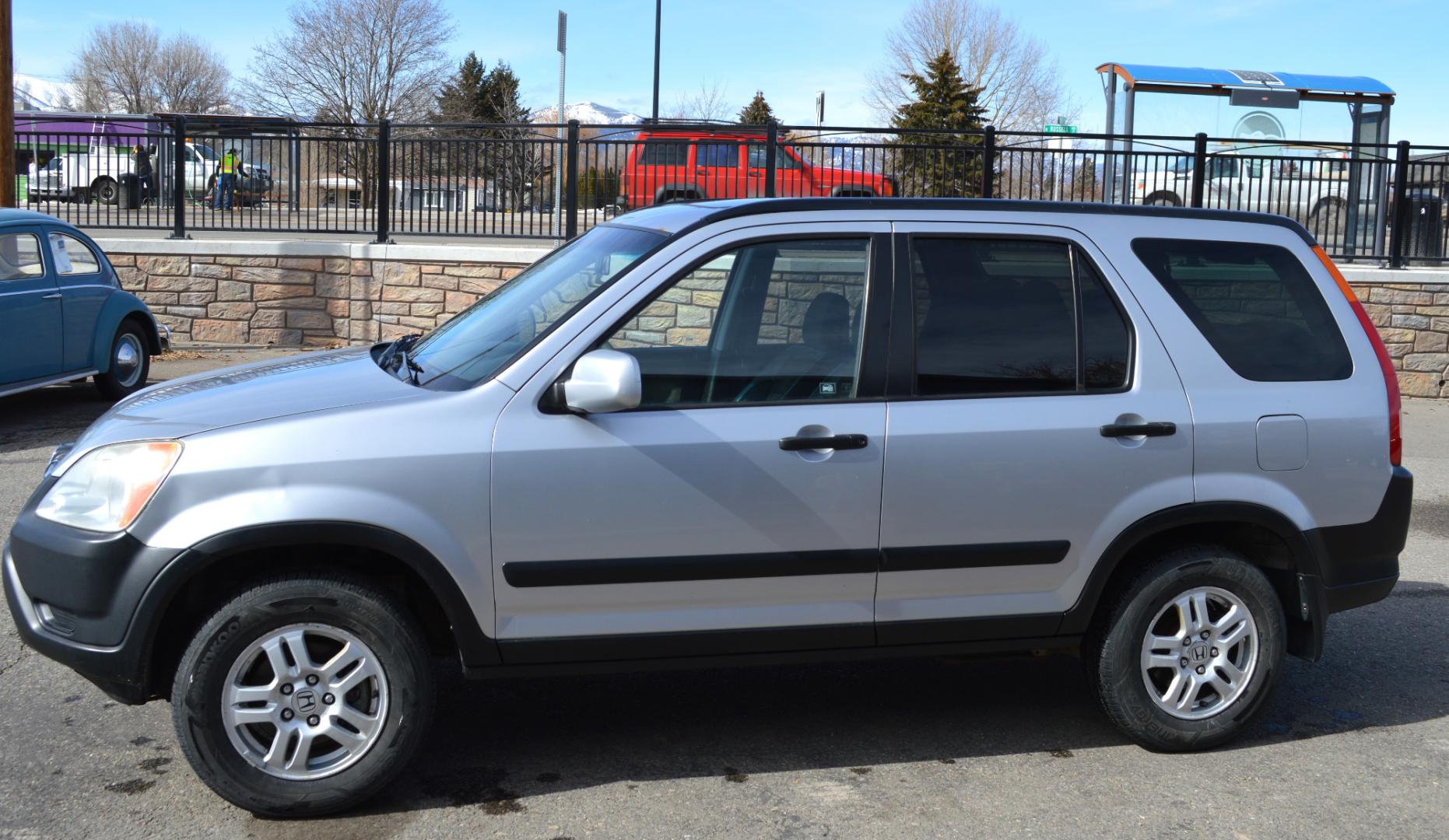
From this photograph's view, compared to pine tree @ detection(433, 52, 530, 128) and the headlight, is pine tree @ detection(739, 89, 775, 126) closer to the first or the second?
pine tree @ detection(433, 52, 530, 128)

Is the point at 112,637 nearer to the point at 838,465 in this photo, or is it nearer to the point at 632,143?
the point at 838,465

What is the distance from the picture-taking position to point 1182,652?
424cm

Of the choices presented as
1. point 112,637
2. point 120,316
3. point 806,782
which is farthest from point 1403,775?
point 120,316

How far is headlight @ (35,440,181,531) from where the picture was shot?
11.6 feet

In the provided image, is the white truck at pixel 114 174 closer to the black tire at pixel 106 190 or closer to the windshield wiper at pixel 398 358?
the black tire at pixel 106 190

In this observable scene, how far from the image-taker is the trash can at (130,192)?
A: 1413 centimetres

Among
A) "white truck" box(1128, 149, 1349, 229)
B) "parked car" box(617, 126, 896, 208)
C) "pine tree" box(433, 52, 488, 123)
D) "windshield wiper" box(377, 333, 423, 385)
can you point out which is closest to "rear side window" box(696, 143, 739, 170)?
"parked car" box(617, 126, 896, 208)

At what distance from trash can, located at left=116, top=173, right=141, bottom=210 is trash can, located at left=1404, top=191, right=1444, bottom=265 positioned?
1352cm

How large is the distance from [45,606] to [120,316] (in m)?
8.00

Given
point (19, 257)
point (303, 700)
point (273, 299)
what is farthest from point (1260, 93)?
point (303, 700)

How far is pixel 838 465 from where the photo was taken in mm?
3848

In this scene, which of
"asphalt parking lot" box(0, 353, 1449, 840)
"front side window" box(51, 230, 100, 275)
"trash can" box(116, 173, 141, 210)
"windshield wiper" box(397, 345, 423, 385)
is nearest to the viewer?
"asphalt parking lot" box(0, 353, 1449, 840)

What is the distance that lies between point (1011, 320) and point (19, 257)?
846 cm

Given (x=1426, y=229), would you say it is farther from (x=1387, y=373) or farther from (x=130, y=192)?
(x=130, y=192)
